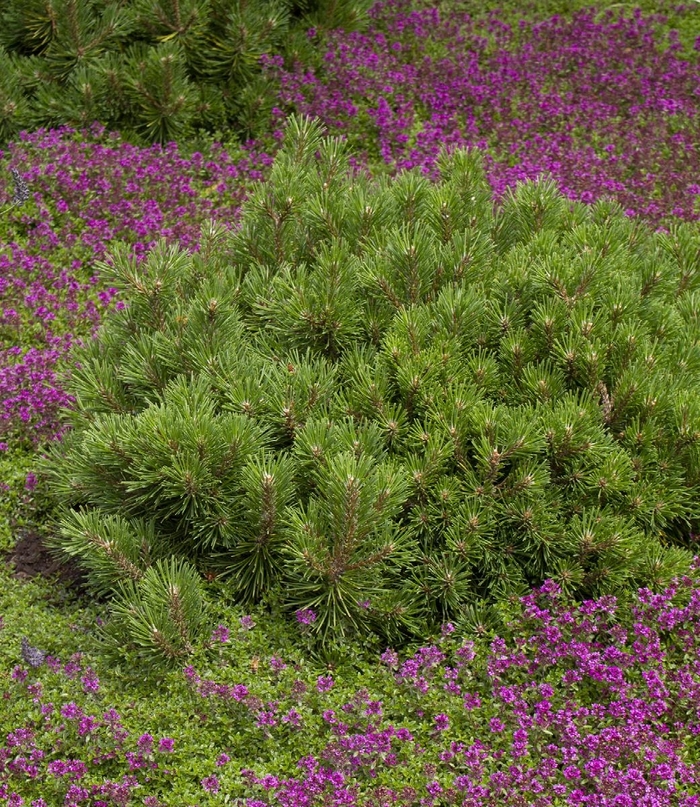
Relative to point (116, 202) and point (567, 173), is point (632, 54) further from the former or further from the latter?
point (116, 202)

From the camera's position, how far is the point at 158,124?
26.7 feet

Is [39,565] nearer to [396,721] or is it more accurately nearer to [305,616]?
[305,616]

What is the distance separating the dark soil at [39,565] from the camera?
483 cm

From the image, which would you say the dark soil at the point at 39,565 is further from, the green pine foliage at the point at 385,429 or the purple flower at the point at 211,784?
the purple flower at the point at 211,784

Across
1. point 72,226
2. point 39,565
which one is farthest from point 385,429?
point 72,226

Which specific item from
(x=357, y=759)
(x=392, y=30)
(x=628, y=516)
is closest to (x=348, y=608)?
(x=357, y=759)

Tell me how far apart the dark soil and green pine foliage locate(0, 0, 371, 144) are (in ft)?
13.4

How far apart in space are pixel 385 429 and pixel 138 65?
4.85 meters

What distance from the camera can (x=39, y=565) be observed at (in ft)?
16.4

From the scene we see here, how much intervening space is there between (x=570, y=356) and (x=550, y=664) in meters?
1.24

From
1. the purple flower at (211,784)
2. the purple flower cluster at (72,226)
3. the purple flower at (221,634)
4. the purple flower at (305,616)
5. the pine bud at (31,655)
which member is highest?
the purple flower at (305,616)

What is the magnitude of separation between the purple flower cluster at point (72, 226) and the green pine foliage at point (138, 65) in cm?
27

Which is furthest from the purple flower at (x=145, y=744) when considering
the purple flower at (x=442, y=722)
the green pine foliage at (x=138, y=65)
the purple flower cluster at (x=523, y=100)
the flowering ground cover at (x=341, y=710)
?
the green pine foliage at (x=138, y=65)

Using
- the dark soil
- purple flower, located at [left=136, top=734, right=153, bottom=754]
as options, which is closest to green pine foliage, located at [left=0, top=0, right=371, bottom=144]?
the dark soil
